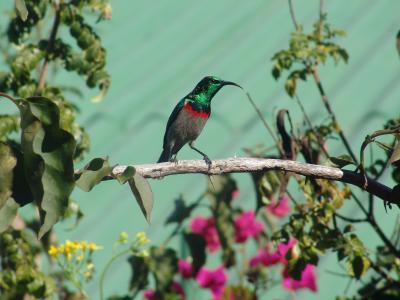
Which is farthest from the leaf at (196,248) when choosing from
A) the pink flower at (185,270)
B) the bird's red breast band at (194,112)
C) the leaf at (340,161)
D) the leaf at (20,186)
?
the leaf at (20,186)

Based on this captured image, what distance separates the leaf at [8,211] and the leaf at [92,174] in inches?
6.3

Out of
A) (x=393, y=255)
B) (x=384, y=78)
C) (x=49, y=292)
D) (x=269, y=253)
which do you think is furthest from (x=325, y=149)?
(x=384, y=78)

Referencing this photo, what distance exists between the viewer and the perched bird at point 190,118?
14.3 feet

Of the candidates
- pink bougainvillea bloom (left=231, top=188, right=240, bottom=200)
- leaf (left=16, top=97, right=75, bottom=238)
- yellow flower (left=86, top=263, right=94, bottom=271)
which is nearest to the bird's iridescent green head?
pink bougainvillea bloom (left=231, top=188, right=240, bottom=200)

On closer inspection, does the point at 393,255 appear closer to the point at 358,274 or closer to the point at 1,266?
the point at 358,274

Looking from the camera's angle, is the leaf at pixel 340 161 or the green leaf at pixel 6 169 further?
the leaf at pixel 340 161

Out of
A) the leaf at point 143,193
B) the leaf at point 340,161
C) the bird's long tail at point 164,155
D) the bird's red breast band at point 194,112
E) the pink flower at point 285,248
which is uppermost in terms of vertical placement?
the bird's red breast band at point 194,112

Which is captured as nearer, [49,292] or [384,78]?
[49,292]

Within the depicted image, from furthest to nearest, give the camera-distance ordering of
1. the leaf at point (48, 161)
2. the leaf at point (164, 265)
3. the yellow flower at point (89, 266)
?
the leaf at point (164, 265)
the yellow flower at point (89, 266)
the leaf at point (48, 161)

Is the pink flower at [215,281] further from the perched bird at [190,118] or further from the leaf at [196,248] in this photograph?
the perched bird at [190,118]

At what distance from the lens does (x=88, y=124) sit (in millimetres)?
5160

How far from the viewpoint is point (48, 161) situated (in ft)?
6.02

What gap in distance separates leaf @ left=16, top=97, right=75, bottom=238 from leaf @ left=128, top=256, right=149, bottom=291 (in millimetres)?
2033

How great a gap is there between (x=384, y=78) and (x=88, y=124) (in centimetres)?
243
